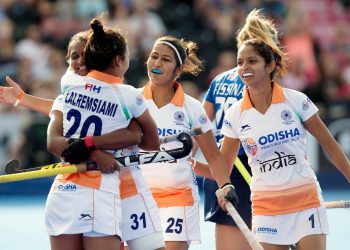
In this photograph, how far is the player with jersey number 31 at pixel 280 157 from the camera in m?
6.60

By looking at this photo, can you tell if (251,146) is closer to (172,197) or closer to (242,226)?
(242,226)

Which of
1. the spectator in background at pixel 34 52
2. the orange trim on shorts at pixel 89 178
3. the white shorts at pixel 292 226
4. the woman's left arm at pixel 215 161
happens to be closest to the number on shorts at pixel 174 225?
the woman's left arm at pixel 215 161

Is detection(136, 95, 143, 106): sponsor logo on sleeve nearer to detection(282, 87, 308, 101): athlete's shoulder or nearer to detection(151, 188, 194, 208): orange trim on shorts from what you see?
detection(282, 87, 308, 101): athlete's shoulder

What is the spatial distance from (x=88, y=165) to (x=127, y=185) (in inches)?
12.0

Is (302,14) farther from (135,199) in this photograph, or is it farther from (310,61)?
(135,199)

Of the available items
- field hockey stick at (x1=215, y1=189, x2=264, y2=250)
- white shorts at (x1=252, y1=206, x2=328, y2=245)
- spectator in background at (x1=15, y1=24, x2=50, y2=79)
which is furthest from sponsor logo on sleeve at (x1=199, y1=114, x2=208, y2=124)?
spectator in background at (x1=15, y1=24, x2=50, y2=79)

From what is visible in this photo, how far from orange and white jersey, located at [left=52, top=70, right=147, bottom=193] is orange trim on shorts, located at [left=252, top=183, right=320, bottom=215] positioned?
1.30 m

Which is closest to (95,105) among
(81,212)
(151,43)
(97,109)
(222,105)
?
(97,109)

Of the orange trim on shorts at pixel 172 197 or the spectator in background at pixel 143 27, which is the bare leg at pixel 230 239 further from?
the spectator in background at pixel 143 27

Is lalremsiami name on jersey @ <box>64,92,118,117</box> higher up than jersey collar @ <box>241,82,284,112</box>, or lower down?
lower down

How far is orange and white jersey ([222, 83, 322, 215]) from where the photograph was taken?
21.8ft

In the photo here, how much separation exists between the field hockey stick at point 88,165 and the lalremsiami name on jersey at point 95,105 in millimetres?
274

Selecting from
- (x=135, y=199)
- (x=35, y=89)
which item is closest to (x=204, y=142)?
(x=135, y=199)

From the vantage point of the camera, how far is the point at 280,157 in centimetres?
666
